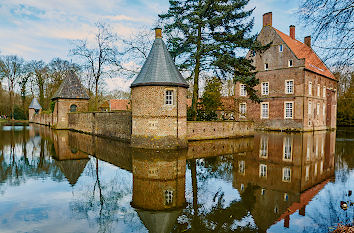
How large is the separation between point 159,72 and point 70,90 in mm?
17005

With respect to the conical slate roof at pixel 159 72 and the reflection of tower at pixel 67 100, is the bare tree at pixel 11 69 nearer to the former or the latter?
the reflection of tower at pixel 67 100

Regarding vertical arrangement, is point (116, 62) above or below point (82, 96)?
above

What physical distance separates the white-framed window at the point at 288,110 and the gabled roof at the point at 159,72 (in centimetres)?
1608

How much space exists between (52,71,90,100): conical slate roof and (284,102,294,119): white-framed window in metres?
20.5

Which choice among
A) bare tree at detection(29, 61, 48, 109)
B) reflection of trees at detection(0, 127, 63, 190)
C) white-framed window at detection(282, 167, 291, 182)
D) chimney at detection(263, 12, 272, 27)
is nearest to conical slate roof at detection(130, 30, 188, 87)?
reflection of trees at detection(0, 127, 63, 190)

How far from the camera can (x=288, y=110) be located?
25.2 meters

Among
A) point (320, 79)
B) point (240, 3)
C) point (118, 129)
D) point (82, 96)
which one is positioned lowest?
point (118, 129)

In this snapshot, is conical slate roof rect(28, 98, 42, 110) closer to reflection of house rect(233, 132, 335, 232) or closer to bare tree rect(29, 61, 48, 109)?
bare tree rect(29, 61, 48, 109)

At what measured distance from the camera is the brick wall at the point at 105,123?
626 inches

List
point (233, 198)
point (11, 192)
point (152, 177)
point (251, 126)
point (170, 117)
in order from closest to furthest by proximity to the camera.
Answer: point (233, 198), point (11, 192), point (152, 177), point (170, 117), point (251, 126)

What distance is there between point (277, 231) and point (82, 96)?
25506 mm

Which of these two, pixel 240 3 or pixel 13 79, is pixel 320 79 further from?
pixel 13 79

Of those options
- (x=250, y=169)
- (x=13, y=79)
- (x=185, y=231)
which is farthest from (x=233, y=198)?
(x=13, y=79)

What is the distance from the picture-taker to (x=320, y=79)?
2781cm
